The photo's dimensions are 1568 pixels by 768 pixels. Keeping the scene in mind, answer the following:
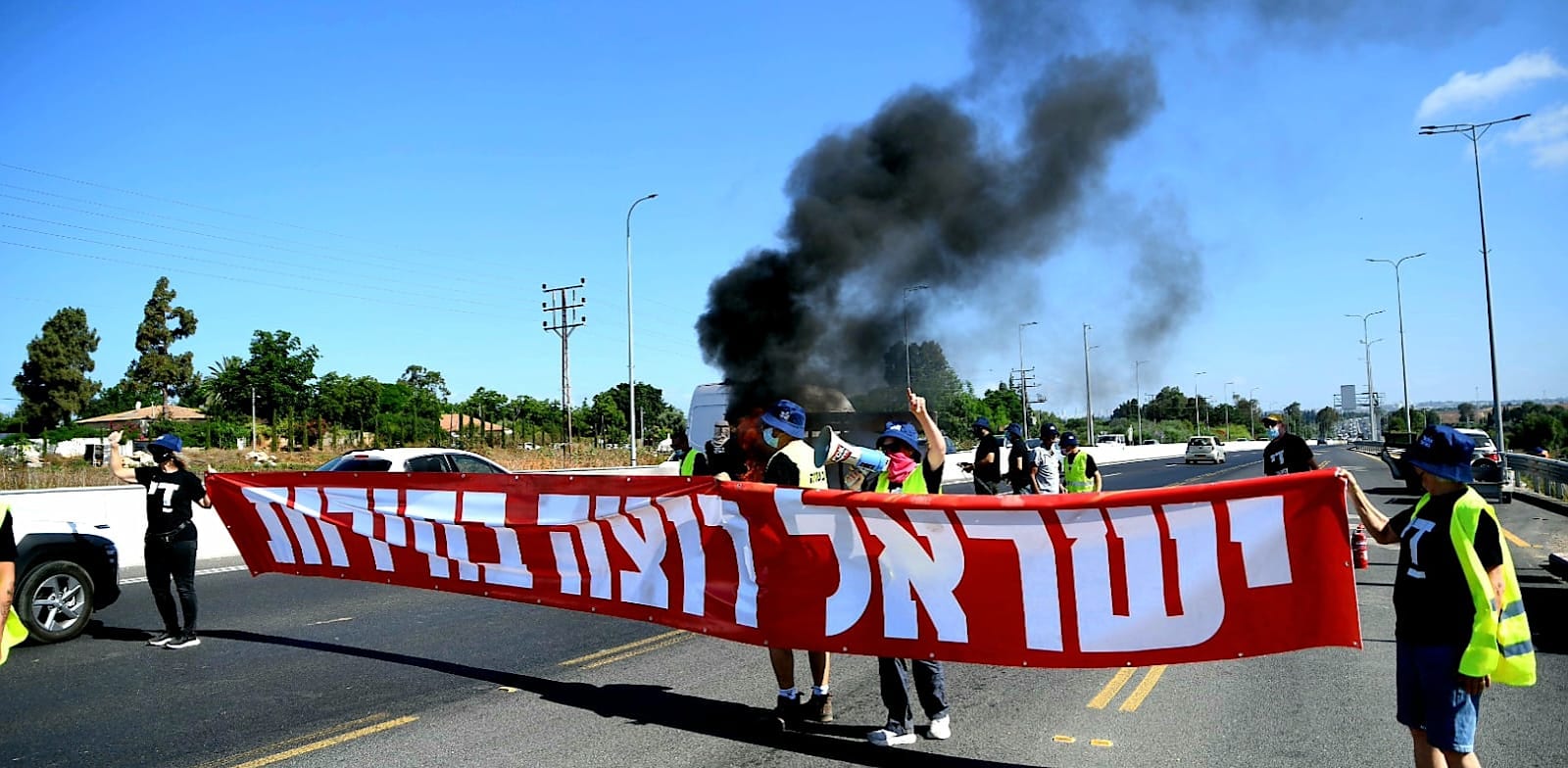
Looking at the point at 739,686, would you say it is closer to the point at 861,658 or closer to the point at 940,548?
the point at 861,658

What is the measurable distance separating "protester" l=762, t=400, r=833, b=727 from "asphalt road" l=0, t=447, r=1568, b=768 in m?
0.14

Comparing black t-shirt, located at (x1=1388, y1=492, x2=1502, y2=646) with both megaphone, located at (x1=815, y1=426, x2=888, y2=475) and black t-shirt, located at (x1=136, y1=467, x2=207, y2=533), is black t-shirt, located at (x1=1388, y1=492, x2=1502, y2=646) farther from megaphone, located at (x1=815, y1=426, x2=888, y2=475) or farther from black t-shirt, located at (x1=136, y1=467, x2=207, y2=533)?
black t-shirt, located at (x1=136, y1=467, x2=207, y2=533)

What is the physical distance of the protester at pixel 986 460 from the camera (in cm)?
1241

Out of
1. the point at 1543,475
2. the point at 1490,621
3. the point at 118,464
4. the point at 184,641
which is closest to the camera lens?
the point at 1490,621

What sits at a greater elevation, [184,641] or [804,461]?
[804,461]

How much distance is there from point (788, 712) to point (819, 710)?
0.59 ft

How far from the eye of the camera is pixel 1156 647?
4805 millimetres

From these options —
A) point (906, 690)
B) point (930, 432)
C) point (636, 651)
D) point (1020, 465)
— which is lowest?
point (636, 651)

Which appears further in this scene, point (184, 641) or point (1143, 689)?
point (184, 641)

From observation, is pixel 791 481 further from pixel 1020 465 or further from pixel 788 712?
pixel 1020 465

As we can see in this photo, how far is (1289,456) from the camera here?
9.55 meters

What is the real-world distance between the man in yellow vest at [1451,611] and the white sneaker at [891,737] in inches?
84.6

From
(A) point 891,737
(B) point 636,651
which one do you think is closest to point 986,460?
(B) point 636,651

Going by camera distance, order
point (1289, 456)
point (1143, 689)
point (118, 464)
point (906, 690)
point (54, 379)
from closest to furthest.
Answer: point (906, 690) < point (1143, 689) < point (118, 464) < point (1289, 456) < point (54, 379)
